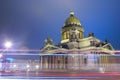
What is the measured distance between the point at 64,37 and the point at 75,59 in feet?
44.9

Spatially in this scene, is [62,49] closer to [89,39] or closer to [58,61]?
[58,61]

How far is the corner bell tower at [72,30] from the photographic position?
59794 millimetres

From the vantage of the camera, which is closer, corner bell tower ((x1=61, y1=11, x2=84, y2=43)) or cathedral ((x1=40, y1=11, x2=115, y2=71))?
cathedral ((x1=40, y1=11, x2=115, y2=71))

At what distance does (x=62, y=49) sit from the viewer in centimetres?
5522

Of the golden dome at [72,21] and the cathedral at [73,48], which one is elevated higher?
the golden dome at [72,21]

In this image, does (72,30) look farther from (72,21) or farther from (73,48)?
(73,48)

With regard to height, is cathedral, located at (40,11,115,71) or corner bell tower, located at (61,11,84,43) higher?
corner bell tower, located at (61,11,84,43)

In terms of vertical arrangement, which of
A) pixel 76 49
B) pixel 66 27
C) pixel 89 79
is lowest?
pixel 89 79

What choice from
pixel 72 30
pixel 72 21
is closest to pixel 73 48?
pixel 72 30

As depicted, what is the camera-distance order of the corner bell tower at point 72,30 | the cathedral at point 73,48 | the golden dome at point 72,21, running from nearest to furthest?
A: the cathedral at point 73,48, the corner bell tower at point 72,30, the golden dome at point 72,21

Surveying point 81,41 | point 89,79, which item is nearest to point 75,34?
point 81,41

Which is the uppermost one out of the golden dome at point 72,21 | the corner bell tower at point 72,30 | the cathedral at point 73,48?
the golden dome at point 72,21

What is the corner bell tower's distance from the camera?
59.8 metres

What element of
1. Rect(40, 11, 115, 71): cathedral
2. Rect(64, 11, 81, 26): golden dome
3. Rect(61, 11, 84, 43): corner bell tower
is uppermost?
Rect(64, 11, 81, 26): golden dome
